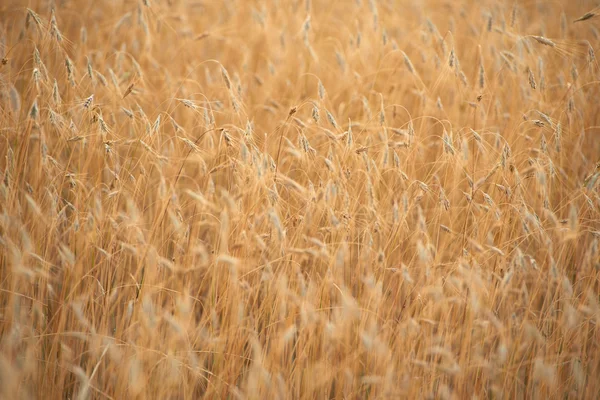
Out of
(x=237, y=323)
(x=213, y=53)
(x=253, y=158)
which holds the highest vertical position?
(x=213, y=53)

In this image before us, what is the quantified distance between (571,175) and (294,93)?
1.43 m

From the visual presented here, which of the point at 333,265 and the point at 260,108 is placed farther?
the point at 260,108

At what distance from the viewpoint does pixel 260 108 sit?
2541mm

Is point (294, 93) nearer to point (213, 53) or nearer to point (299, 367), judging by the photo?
point (213, 53)

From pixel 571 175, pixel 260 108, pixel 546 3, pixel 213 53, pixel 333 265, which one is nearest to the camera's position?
pixel 333 265

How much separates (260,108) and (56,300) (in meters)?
1.35

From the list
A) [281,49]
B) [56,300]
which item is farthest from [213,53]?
[56,300]

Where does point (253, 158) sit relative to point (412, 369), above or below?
above

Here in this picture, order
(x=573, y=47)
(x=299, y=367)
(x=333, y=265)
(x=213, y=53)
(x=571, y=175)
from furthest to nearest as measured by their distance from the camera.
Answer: (x=213, y=53)
(x=573, y=47)
(x=571, y=175)
(x=333, y=265)
(x=299, y=367)

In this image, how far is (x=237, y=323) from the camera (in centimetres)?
146

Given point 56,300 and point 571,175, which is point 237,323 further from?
point 571,175

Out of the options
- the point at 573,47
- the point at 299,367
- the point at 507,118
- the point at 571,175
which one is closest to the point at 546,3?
the point at 573,47

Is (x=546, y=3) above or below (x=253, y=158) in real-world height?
above

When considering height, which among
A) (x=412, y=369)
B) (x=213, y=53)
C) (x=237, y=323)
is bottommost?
(x=412, y=369)
